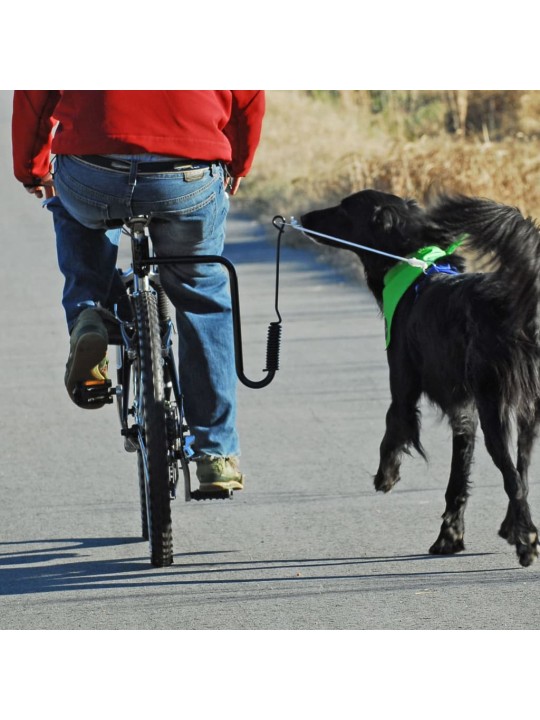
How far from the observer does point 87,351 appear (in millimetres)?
4586

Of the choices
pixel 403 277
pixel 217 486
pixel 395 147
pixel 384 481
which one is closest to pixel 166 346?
pixel 217 486

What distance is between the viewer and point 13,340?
31.8 ft

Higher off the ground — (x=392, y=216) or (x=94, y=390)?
(x=392, y=216)

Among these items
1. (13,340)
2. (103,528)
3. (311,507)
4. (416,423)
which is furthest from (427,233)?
(13,340)

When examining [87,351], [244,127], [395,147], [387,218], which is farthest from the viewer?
[395,147]

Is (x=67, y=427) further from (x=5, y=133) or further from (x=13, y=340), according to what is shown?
(x=5, y=133)

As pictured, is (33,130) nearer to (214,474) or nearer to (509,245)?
(214,474)

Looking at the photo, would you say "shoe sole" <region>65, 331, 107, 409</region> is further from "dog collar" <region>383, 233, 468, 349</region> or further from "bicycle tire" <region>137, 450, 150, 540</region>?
"dog collar" <region>383, 233, 468, 349</region>

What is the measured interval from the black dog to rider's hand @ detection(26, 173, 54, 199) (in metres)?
1.33

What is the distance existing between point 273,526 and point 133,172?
5.64 ft

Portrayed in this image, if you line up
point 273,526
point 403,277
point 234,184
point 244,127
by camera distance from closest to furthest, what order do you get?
point 244,127 < point 234,184 < point 403,277 < point 273,526

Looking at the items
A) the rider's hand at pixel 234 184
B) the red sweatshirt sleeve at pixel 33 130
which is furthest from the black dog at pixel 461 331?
the red sweatshirt sleeve at pixel 33 130

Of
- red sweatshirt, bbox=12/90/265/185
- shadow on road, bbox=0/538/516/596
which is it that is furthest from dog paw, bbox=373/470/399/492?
red sweatshirt, bbox=12/90/265/185

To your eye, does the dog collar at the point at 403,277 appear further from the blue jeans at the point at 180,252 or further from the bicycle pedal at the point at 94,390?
the bicycle pedal at the point at 94,390
